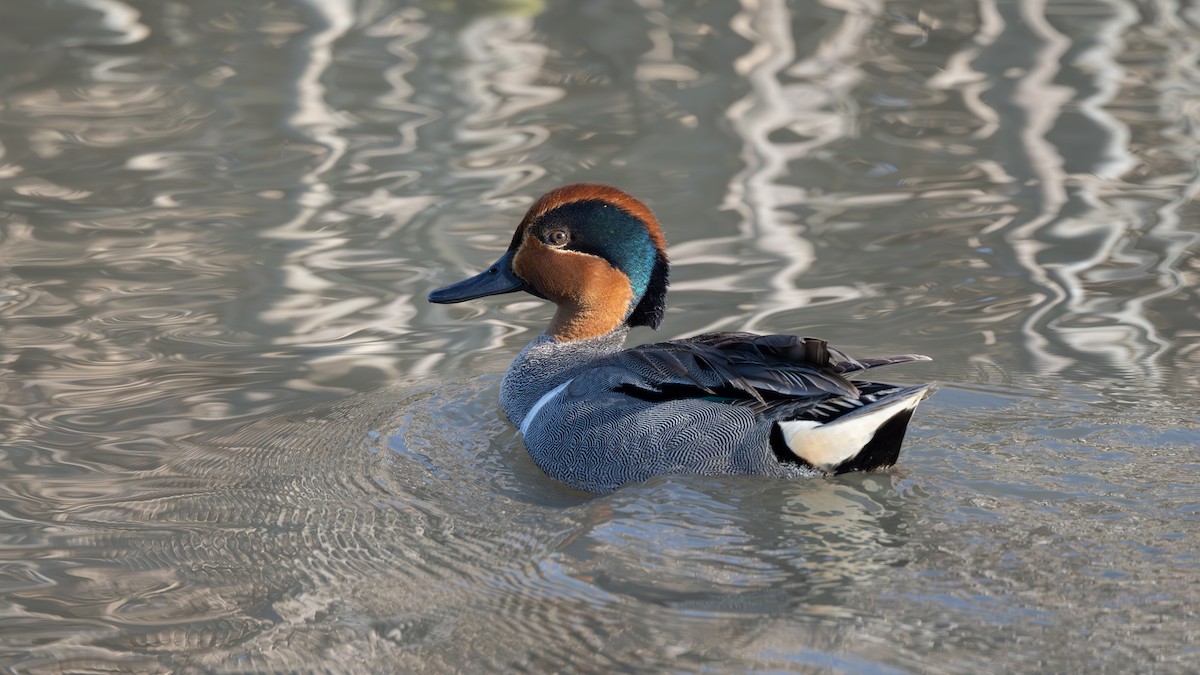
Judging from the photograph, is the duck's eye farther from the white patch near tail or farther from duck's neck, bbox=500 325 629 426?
the white patch near tail

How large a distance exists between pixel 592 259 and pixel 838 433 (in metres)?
1.50

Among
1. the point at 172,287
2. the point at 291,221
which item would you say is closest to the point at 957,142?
the point at 291,221

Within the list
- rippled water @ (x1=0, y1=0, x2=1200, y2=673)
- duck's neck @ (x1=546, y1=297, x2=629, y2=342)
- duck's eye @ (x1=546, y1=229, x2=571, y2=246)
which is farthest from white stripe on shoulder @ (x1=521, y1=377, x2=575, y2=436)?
duck's eye @ (x1=546, y1=229, x2=571, y2=246)

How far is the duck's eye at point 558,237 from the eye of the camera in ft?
19.7

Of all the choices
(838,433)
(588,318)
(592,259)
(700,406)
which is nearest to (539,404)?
(588,318)

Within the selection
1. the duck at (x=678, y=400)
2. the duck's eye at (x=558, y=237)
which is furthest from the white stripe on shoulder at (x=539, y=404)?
the duck's eye at (x=558, y=237)

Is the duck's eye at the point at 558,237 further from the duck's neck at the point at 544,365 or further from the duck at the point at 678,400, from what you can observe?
the duck's neck at the point at 544,365

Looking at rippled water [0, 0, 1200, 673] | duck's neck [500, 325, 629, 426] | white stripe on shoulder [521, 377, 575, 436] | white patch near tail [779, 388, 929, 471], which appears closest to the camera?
rippled water [0, 0, 1200, 673]

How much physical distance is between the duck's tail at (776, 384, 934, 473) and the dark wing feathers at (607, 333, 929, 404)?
102mm

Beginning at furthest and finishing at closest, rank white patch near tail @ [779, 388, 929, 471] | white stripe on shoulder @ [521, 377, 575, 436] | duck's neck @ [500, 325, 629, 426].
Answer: duck's neck @ [500, 325, 629, 426]
white stripe on shoulder @ [521, 377, 575, 436]
white patch near tail @ [779, 388, 929, 471]

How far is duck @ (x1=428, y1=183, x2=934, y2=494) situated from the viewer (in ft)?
16.4

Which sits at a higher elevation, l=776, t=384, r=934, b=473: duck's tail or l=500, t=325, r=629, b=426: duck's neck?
l=776, t=384, r=934, b=473: duck's tail

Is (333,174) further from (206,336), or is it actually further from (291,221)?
(206,336)

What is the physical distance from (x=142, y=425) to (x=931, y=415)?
332 cm
